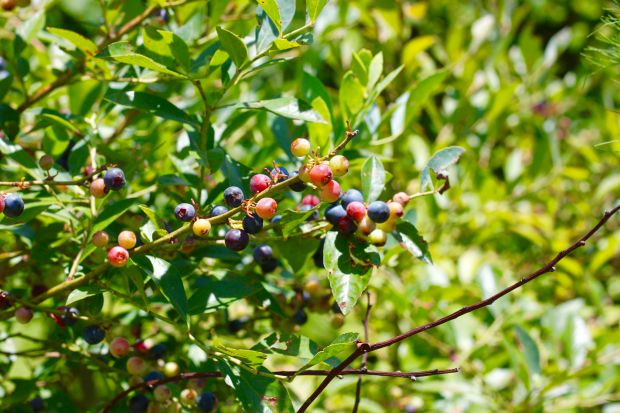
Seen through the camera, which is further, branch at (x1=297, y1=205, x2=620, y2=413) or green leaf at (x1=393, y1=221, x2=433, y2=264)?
green leaf at (x1=393, y1=221, x2=433, y2=264)

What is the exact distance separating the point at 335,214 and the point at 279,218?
0.09 m

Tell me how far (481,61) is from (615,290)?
0.85 metres

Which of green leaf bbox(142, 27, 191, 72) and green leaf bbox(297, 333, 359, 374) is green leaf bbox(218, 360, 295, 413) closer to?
green leaf bbox(297, 333, 359, 374)

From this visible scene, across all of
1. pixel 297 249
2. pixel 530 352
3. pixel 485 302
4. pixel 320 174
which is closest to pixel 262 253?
pixel 297 249

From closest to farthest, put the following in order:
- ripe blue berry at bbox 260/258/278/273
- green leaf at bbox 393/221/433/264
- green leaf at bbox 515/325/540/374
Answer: green leaf at bbox 393/221/433/264
ripe blue berry at bbox 260/258/278/273
green leaf at bbox 515/325/540/374

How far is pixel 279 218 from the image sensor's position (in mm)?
959

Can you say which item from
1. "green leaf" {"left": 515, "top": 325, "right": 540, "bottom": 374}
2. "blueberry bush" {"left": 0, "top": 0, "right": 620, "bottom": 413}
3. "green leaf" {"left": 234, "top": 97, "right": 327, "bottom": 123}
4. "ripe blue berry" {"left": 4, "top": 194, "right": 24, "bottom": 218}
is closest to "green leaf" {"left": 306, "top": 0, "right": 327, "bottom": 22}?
"blueberry bush" {"left": 0, "top": 0, "right": 620, "bottom": 413}

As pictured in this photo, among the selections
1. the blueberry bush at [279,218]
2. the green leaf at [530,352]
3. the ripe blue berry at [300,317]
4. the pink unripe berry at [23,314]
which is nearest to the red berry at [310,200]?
the blueberry bush at [279,218]

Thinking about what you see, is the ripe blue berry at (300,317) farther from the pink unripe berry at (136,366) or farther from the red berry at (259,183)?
the red berry at (259,183)

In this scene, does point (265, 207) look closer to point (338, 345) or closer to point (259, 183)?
point (259, 183)

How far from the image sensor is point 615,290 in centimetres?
219

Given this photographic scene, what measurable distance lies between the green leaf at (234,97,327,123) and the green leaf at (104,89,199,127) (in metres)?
0.08

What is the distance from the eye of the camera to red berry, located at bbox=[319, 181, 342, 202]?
2.75ft

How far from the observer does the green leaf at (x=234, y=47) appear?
2.86 ft
